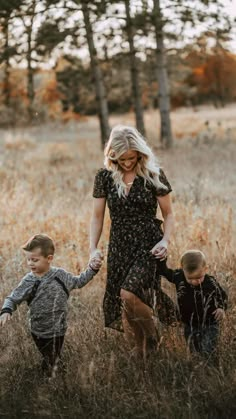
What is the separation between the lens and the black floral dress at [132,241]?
4.46 meters

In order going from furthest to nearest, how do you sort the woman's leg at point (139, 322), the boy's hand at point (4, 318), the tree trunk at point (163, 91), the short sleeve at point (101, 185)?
the tree trunk at point (163, 91)
the short sleeve at point (101, 185)
the woman's leg at point (139, 322)
the boy's hand at point (4, 318)

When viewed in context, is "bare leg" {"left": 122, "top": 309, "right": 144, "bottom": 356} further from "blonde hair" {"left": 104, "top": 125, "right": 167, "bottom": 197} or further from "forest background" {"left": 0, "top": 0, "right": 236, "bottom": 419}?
"blonde hair" {"left": 104, "top": 125, "right": 167, "bottom": 197}

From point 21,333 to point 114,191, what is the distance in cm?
131

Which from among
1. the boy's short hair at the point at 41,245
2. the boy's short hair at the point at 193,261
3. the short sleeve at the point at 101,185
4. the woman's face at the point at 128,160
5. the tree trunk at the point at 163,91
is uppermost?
the tree trunk at the point at 163,91

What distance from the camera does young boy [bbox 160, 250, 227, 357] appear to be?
441cm

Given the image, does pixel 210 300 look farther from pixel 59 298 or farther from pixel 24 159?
pixel 24 159

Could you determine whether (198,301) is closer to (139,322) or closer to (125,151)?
(139,322)

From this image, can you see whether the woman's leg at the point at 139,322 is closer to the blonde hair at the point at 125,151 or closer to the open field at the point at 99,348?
the open field at the point at 99,348

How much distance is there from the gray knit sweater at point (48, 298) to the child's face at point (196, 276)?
0.66 m

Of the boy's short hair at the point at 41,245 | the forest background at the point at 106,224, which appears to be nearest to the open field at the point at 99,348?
the forest background at the point at 106,224

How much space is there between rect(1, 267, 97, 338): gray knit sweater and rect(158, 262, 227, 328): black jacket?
59cm

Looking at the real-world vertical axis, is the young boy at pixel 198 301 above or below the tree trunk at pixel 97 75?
below

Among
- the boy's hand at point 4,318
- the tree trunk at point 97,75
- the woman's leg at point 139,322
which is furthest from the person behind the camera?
the tree trunk at point 97,75

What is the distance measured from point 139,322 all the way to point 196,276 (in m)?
0.50
